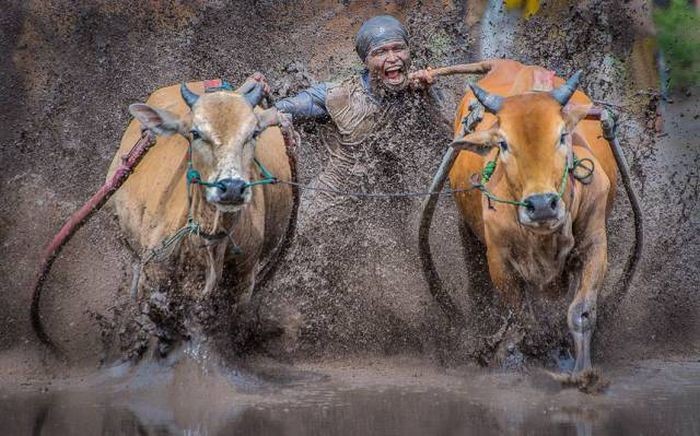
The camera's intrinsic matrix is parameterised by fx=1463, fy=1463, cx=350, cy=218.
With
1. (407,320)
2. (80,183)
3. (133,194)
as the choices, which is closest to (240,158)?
(133,194)

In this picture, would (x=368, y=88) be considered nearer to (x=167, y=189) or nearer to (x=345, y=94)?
(x=345, y=94)

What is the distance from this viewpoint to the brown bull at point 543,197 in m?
7.70

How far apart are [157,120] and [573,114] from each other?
7.53 feet

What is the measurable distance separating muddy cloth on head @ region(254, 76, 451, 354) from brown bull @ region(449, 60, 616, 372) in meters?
1.44

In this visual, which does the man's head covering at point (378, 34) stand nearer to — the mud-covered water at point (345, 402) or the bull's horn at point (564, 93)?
the bull's horn at point (564, 93)

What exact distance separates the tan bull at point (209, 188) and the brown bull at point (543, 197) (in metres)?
1.22

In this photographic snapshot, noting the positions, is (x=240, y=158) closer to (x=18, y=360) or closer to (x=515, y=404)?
(x=515, y=404)

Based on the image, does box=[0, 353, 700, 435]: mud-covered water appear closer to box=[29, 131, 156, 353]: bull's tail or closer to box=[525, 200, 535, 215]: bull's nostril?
box=[29, 131, 156, 353]: bull's tail

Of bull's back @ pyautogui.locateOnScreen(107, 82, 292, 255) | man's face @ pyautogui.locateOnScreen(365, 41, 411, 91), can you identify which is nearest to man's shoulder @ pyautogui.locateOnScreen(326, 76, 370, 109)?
man's face @ pyautogui.locateOnScreen(365, 41, 411, 91)

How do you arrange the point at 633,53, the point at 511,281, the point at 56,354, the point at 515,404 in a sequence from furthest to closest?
the point at 633,53, the point at 56,354, the point at 511,281, the point at 515,404

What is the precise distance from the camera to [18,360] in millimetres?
9461

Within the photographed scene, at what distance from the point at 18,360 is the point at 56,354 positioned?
0.27 meters

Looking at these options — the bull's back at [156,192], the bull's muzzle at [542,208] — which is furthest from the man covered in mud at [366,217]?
the bull's muzzle at [542,208]

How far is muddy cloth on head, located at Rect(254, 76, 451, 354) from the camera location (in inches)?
390
